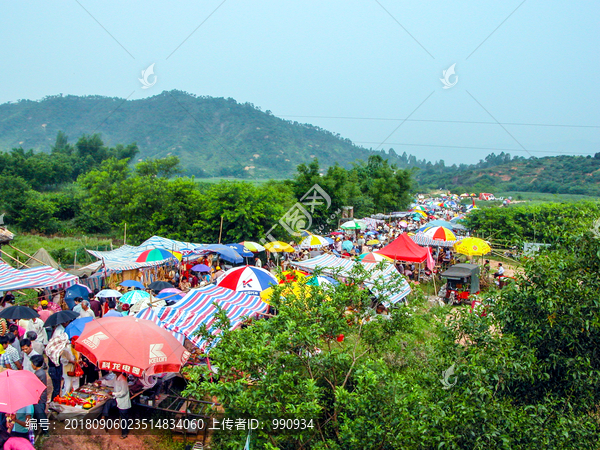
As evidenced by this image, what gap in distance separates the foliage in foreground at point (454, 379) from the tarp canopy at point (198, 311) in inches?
71.8

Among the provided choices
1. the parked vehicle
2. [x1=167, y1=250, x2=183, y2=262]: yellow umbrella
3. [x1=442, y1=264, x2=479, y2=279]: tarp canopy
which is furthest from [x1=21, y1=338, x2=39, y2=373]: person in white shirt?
[x1=442, y1=264, x2=479, y2=279]: tarp canopy

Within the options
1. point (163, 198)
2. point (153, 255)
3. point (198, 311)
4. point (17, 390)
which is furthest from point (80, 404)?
point (163, 198)

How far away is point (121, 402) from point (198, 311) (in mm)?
1795

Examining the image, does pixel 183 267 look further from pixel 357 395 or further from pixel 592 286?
pixel 592 286

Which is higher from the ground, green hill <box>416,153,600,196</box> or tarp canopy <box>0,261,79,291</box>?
green hill <box>416,153,600,196</box>

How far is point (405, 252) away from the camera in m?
14.6

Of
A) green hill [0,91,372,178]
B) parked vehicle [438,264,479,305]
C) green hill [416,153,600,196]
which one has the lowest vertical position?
parked vehicle [438,264,479,305]

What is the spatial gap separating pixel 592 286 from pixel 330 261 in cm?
893

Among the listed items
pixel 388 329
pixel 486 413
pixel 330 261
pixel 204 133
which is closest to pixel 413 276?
pixel 330 261

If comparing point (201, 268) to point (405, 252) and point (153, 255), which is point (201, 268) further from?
point (405, 252)

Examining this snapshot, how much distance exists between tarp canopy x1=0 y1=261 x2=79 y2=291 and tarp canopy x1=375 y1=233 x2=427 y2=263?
10.1 m

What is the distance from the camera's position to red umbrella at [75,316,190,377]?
545 centimetres

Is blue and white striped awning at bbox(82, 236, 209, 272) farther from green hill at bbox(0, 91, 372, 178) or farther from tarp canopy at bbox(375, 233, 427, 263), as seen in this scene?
green hill at bbox(0, 91, 372, 178)

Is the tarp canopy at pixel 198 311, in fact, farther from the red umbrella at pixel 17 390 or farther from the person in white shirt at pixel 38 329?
the red umbrella at pixel 17 390
